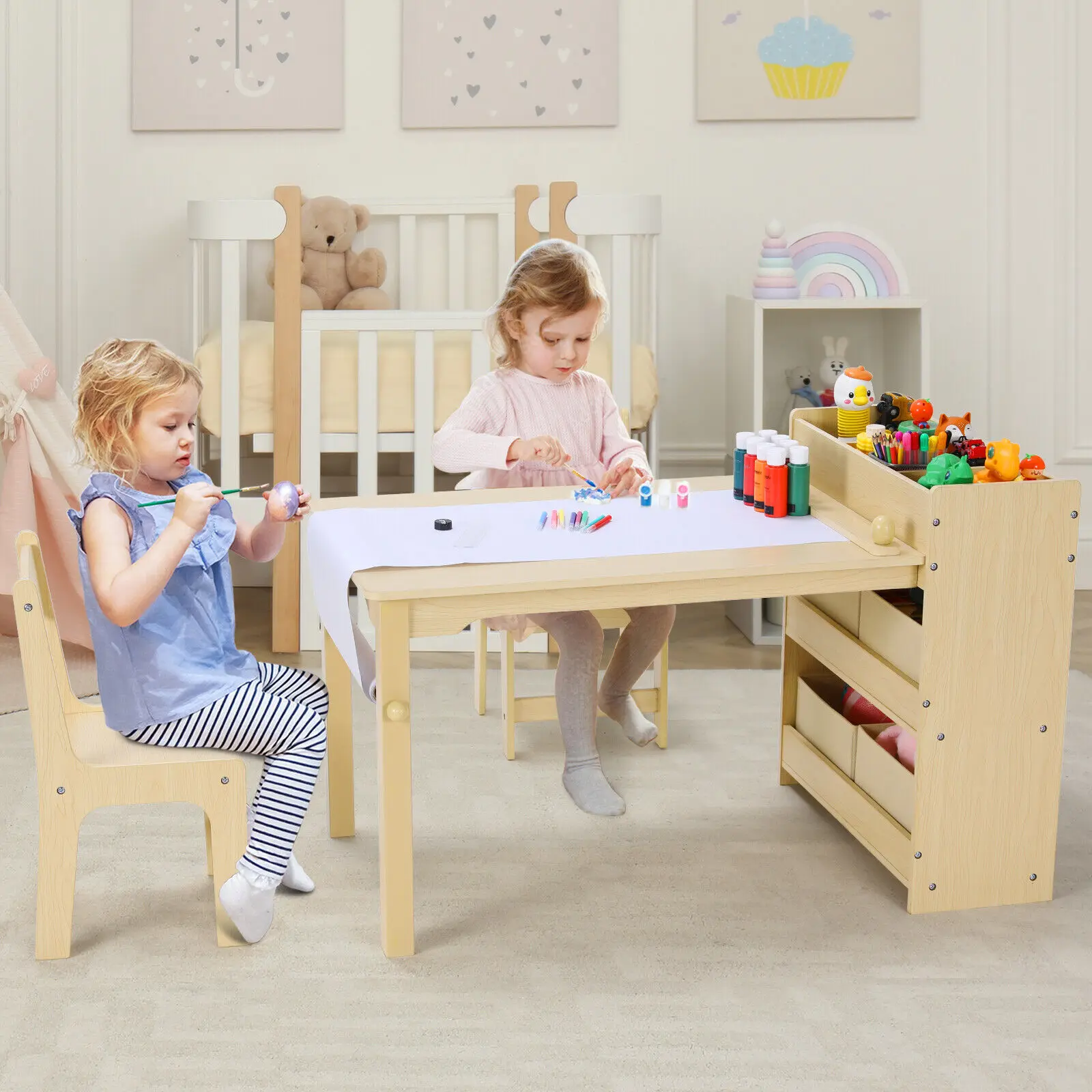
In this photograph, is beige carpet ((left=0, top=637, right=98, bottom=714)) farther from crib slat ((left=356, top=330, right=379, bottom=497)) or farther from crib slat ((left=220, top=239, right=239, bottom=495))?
crib slat ((left=356, top=330, right=379, bottom=497))

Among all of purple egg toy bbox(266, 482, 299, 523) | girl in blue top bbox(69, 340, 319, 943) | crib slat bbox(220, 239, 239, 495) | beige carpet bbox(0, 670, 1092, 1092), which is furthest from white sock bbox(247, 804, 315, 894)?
crib slat bbox(220, 239, 239, 495)

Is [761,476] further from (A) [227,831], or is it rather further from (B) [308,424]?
(B) [308,424]

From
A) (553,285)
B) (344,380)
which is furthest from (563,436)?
(344,380)

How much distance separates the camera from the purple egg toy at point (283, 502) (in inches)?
71.1

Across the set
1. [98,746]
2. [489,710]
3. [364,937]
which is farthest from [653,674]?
[98,746]

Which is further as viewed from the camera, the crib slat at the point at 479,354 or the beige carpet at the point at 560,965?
the crib slat at the point at 479,354

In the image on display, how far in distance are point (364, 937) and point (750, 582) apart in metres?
0.67

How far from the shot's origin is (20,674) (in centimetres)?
290

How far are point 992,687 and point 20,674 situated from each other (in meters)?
1.98

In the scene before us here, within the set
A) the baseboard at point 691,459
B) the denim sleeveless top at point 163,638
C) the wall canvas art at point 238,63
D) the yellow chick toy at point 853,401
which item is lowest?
the denim sleeveless top at point 163,638

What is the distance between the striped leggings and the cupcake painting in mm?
2437

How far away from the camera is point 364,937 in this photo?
A: 1806 millimetres

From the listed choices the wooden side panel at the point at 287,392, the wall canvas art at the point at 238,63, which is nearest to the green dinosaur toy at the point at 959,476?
the wooden side panel at the point at 287,392

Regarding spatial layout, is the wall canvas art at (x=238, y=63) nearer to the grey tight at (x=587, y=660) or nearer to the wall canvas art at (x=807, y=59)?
the wall canvas art at (x=807, y=59)
